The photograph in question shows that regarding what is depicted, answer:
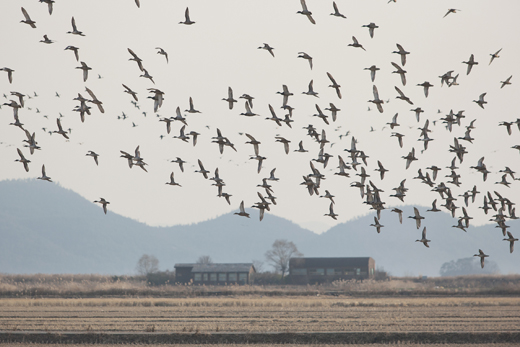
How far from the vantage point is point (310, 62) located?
30344mm

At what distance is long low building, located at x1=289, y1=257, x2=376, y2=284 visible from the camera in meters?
101

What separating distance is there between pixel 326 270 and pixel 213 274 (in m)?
19.3

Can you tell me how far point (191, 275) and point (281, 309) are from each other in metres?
56.9

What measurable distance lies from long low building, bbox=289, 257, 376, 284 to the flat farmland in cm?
4372

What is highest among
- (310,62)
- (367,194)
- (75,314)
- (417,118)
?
(310,62)

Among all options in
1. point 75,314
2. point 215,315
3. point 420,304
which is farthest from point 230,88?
point 420,304

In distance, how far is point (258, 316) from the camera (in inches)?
1741

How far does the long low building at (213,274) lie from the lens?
104m

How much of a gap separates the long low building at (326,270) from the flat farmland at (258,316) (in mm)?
43717

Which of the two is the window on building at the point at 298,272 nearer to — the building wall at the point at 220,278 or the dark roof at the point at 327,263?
the dark roof at the point at 327,263

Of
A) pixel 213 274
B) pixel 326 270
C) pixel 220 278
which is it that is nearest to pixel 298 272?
pixel 326 270

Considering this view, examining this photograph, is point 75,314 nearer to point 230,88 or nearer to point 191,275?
point 230,88

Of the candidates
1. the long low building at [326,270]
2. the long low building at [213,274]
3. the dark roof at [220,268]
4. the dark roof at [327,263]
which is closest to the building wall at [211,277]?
the long low building at [213,274]

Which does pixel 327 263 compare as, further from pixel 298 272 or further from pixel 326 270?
pixel 298 272
